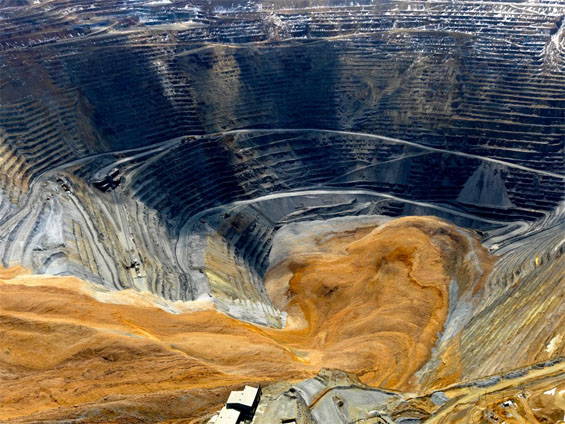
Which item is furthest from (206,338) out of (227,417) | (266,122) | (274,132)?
(266,122)

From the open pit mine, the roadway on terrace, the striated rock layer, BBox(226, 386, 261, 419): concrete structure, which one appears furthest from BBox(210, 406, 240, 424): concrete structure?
the roadway on terrace

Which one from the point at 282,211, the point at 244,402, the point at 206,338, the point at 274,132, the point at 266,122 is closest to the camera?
the point at 244,402

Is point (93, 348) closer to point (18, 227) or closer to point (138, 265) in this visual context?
point (138, 265)

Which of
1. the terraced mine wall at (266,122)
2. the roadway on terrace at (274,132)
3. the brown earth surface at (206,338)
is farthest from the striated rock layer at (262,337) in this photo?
the roadway on terrace at (274,132)

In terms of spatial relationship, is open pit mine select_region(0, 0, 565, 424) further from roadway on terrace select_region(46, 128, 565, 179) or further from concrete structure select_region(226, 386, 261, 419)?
roadway on terrace select_region(46, 128, 565, 179)

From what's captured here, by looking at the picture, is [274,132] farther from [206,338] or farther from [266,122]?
[206,338]
